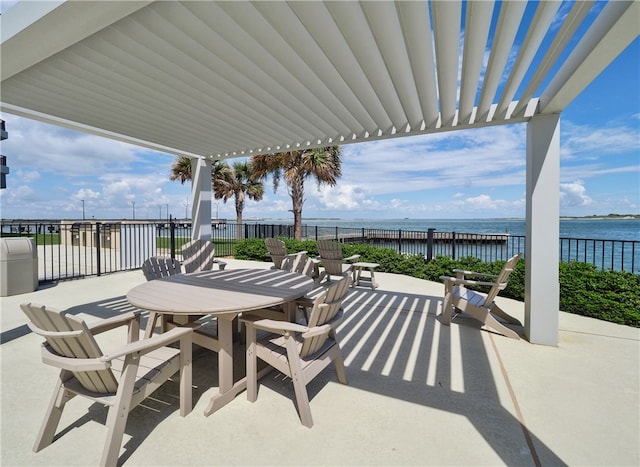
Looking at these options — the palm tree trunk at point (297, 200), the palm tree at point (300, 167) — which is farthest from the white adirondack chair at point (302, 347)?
the palm tree trunk at point (297, 200)

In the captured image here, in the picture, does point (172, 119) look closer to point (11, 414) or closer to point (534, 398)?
point (11, 414)

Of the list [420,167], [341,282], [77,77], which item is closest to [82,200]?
[420,167]

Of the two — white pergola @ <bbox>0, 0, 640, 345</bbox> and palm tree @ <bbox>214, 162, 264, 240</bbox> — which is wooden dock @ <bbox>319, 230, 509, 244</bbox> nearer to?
white pergola @ <bbox>0, 0, 640, 345</bbox>

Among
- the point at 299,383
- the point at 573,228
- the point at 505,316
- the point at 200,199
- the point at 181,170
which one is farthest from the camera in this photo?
the point at 573,228

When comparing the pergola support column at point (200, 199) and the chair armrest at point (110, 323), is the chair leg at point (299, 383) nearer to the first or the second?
the chair armrest at point (110, 323)

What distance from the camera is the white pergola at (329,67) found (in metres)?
1.90

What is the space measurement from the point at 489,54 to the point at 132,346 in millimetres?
3343

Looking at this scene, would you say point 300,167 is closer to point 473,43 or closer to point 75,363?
point 473,43

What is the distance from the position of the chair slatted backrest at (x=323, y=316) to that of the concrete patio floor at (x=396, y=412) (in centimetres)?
45

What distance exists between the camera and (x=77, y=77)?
114 inches

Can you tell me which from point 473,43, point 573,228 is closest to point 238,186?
point 473,43

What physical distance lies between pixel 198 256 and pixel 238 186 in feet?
44.2

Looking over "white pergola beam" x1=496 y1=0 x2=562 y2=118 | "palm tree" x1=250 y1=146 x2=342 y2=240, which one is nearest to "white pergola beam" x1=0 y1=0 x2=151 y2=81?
"white pergola beam" x1=496 y1=0 x2=562 y2=118

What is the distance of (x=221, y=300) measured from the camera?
2238 millimetres
